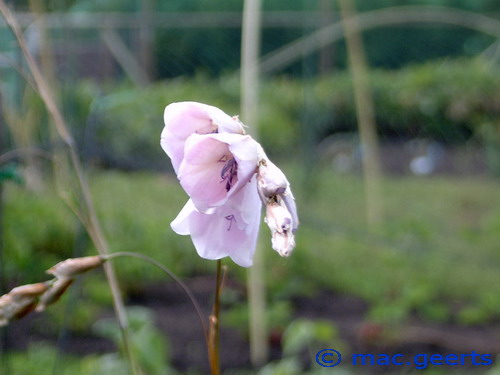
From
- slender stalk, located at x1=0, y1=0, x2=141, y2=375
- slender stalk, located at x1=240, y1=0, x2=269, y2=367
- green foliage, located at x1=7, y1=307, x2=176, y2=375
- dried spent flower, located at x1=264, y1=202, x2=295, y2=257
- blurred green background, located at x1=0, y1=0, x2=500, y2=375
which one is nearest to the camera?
dried spent flower, located at x1=264, y1=202, x2=295, y2=257

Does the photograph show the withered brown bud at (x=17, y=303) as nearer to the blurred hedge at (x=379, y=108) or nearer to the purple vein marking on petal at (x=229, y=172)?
the purple vein marking on petal at (x=229, y=172)

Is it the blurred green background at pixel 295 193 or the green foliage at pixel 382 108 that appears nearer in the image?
the blurred green background at pixel 295 193

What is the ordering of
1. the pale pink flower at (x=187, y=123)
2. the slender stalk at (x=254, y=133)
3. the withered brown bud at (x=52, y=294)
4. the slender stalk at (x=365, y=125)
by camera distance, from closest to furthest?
the pale pink flower at (x=187, y=123), the withered brown bud at (x=52, y=294), the slender stalk at (x=254, y=133), the slender stalk at (x=365, y=125)

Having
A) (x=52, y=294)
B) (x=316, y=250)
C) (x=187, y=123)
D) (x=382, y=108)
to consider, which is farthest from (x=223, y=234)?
(x=382, y=108)

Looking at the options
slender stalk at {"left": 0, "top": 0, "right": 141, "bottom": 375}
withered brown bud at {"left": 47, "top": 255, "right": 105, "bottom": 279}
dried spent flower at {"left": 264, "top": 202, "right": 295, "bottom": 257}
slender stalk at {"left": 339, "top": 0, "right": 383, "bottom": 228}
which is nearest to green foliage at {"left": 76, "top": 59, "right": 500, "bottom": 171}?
slender stalk at {"left": 339, "top": 0, "right": 383, "bottom": 228}

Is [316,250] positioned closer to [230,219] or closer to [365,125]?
[365,125]

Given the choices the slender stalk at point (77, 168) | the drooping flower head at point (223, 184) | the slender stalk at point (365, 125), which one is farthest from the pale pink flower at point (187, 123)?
the slender stalk at point (365, 125)

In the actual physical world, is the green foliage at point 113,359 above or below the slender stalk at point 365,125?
below

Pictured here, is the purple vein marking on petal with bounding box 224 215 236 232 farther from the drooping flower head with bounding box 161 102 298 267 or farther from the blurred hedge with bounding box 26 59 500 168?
the blurred hedge with bounding box 26 59 500 168
